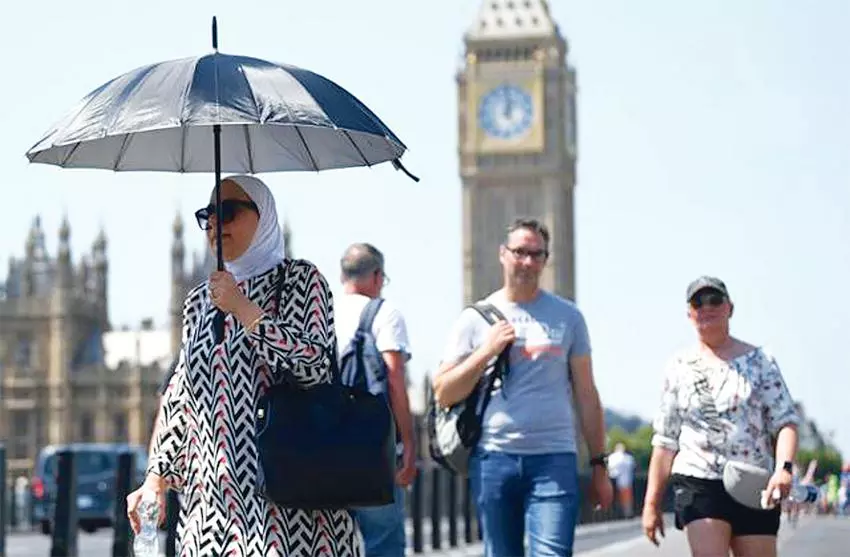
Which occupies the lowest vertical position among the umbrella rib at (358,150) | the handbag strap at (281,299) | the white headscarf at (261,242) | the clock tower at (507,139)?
the handbag strap at (281,299)

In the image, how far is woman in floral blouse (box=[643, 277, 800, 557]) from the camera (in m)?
7.50

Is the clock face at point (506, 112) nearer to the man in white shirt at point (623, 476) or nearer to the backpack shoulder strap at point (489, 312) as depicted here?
the man in white shirt at point (623, 476)

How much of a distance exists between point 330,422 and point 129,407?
104 metres

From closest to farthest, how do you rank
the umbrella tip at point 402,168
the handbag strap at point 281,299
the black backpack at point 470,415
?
the handbag strap at point 281,299, the umbrella tip at point 402,168, the black backpack at point 470,415

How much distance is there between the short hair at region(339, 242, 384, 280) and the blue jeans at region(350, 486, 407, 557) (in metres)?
0.86

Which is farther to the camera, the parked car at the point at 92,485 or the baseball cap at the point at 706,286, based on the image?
the parked car at the point at 92,485

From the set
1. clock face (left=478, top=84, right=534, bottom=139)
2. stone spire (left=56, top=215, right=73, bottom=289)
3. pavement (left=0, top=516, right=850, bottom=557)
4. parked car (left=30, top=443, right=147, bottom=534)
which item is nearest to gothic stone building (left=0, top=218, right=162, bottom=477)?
stone spire (left=56, top=215, right=73, bottom=289)

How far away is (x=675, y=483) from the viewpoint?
25.6ft

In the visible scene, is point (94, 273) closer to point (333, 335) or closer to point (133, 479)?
point (133, 479)

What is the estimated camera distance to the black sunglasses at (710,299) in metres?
7.60

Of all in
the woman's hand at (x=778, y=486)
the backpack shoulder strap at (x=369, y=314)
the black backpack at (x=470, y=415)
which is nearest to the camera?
the woman's hand at (x=778, y=486)

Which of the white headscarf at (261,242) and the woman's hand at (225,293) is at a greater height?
the white headscarf at (261,242)

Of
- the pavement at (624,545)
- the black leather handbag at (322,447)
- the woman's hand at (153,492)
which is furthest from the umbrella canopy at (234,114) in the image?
the pavement at (624,545)

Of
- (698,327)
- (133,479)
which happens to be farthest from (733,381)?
(133,479)
